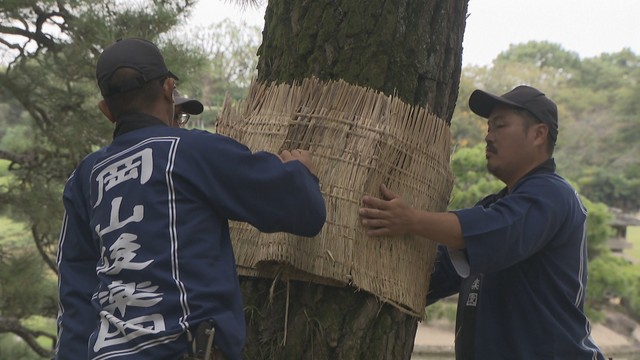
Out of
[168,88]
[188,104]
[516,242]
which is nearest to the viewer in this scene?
[168,88]

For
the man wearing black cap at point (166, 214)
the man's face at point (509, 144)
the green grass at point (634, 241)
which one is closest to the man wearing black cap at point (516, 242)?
the man's face at point (509, 144)

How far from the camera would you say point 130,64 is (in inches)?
56.5

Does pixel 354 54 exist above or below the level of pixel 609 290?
below

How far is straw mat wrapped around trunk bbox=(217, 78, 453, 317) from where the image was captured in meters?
1.60

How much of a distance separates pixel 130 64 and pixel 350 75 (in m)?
0.56

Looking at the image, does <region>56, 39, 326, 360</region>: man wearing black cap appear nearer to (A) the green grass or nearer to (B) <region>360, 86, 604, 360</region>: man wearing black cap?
(B) <region>360, 86, 604, 360</region>: man wearing black cap

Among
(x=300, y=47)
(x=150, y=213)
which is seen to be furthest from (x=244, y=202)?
(x=300, y=47)

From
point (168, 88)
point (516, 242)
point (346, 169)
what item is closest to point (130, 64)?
point (168, 88)

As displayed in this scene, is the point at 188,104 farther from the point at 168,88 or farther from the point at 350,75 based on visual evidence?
the point at 350,75

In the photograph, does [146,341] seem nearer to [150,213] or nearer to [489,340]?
[150,213]

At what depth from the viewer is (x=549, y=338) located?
1.69 m

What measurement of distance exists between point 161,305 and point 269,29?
911 millimetres

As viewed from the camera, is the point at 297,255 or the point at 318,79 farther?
the point at 318,79

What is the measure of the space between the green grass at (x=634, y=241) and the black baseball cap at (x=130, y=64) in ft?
53.1
